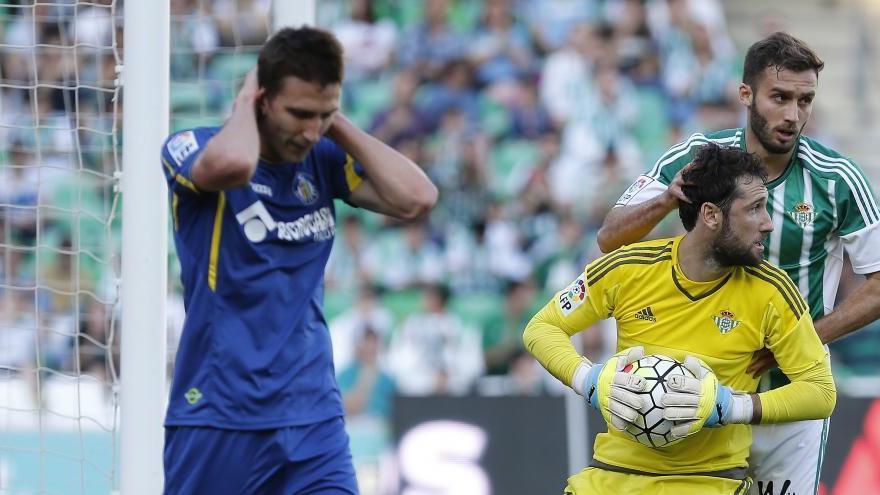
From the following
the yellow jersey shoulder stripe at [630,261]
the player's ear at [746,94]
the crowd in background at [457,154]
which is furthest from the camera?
the crowd in background at [457,154]

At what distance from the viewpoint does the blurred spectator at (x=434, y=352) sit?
1182 centimetres

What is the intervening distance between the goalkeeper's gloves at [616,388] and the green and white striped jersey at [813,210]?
75cm

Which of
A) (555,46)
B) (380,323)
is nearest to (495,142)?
(555,46)

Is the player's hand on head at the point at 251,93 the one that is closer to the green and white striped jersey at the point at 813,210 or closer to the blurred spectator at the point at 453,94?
the green and white striped jersey at the point at 813,210

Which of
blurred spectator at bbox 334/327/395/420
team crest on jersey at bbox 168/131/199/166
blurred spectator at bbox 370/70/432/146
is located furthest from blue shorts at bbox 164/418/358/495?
blurred spectator at bbox 370/70/432/146

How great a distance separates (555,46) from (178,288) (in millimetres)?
6510

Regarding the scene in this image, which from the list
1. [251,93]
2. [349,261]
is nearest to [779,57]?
[251,93]

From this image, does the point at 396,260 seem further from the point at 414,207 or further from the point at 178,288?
the point at 414,207

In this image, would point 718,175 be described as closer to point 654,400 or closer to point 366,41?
point 654,400

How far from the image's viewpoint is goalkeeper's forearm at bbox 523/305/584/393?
4816 millimetres

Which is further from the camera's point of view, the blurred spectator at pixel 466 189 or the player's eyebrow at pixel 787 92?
the blurred spectator at pixel 466 189

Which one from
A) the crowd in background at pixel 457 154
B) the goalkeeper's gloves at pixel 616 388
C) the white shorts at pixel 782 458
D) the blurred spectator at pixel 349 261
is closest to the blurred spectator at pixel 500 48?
the crowd in background at pixel 457 154

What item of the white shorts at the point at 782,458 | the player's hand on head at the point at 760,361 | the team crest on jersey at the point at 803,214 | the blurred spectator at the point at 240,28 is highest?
the blurred spectator at the point at 240,28

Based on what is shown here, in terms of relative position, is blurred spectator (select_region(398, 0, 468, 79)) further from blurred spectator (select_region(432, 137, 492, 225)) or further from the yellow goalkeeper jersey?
the yellow goalkeeper jersey
